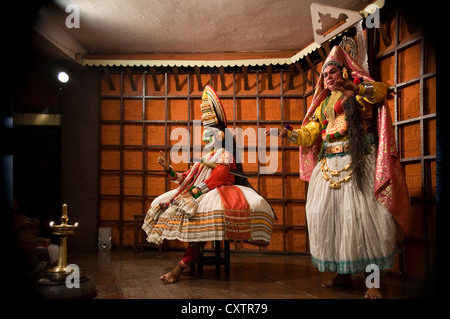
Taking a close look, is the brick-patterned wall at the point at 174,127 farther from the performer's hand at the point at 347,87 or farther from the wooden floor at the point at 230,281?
the performer's hand at the point at 347,87

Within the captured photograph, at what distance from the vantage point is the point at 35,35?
429 centimetres

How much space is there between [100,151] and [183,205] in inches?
117

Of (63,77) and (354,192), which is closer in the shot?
(354,192)

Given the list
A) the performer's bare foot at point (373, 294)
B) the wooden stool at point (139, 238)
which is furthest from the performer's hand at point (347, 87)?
the wooden stool at point (139, 238)

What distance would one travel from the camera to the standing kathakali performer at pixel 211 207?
2.96 metres

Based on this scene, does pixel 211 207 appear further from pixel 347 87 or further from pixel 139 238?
pixel 139 238

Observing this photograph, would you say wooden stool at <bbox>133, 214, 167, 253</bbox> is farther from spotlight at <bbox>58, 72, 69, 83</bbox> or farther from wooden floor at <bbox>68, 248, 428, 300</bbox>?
spotlight at <bbox>58, 72, 69, 83</bbox>

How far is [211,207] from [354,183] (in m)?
1.11

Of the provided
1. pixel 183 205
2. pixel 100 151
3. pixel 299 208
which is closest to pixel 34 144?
pixel 100 151

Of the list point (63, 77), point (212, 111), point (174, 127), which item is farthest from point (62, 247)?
point (63, 77)

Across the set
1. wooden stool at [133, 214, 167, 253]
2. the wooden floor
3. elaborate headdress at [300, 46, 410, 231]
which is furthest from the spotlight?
elaborate headdress at [300, 46, 410, 231]

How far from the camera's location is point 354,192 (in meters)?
2.62

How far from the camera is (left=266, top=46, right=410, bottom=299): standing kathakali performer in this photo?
251cm

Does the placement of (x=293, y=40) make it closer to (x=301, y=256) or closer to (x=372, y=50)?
(x=372, y=50)
